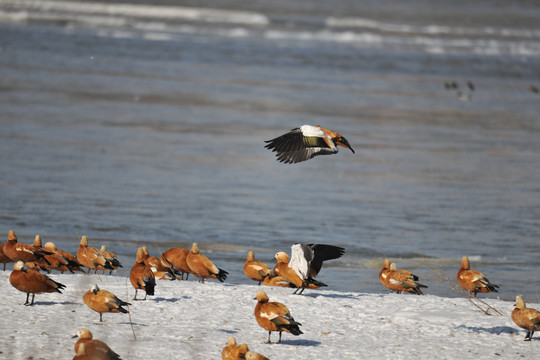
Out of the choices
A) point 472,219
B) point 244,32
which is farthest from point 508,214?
point 244,32

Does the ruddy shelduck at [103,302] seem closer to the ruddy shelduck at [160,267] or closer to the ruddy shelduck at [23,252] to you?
the ruddy shelduck at [23,252]

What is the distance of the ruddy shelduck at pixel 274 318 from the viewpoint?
7566 millimetres

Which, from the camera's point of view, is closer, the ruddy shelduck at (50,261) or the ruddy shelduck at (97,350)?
the ruddy shelduck at (97,350)

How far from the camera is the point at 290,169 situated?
19391 mm

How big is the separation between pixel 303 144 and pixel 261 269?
1.62 meters

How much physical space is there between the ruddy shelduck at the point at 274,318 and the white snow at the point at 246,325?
0.67ft

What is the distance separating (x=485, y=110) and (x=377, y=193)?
12.8 metres

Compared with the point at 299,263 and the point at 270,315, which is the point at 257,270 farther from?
the point at 270,315

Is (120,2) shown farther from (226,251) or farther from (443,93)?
(226,251)

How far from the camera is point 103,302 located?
774 cm

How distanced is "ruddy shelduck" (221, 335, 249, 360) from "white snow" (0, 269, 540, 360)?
411 millimetres

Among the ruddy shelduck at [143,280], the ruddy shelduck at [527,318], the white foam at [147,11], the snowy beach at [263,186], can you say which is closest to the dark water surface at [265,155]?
the snowy beach at [263,186]

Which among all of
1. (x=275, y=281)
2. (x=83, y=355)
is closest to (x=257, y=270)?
(x=275, y=281)

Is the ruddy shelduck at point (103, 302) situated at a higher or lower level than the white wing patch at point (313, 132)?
lower
